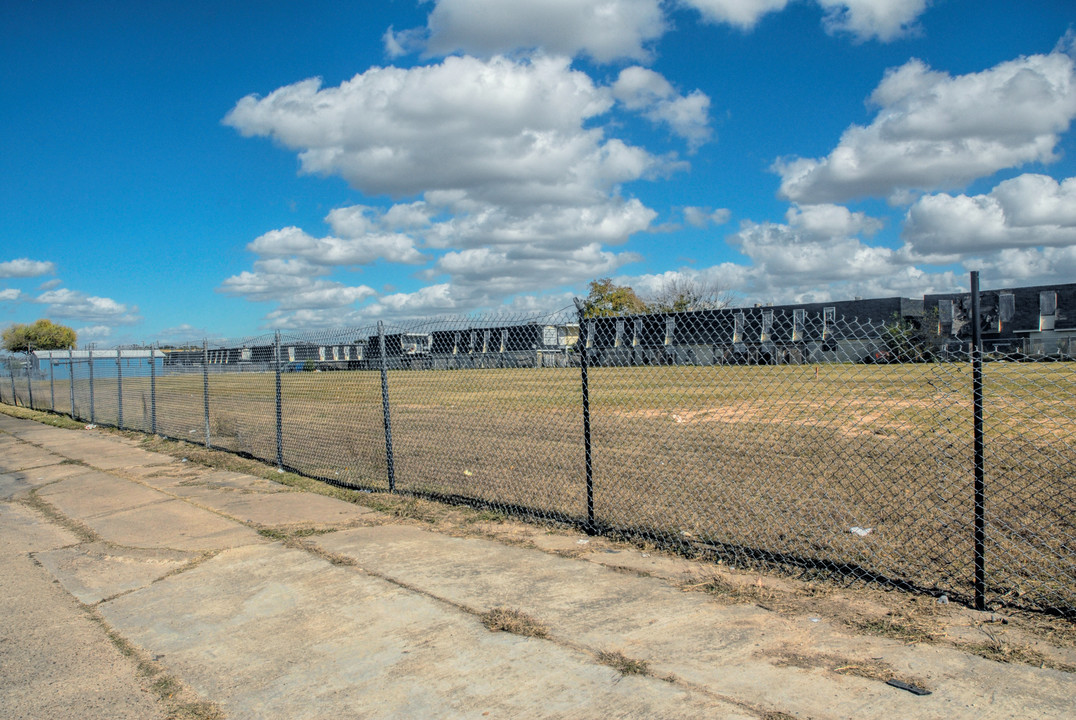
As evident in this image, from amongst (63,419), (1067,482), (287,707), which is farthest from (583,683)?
(63,419)

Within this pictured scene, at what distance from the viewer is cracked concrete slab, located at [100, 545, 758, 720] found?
3.23 m

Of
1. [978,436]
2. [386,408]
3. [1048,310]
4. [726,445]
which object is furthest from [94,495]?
[1048,310]

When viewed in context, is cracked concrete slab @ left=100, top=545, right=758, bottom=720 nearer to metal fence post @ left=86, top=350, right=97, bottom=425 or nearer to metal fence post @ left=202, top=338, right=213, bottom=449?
metal fence post @ left=202, top=338, right=213, bottom=449

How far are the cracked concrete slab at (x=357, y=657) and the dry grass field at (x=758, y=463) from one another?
81.0 inches

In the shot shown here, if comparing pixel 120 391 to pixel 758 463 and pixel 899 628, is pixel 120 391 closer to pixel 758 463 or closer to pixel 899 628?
pixel 758 463

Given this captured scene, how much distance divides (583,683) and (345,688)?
117 centimetres

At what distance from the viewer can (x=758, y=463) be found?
885 cm

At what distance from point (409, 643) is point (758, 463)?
604 centimetres

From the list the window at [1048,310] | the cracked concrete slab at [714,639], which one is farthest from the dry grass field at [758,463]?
the window at [1048,310]

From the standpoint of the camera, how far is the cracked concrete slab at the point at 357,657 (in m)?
3.23

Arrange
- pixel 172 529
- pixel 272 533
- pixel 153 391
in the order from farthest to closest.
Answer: pixel 153 391
pixel 172 529
pixel 272 533

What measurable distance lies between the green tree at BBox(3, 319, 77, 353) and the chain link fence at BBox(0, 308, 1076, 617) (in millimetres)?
85779

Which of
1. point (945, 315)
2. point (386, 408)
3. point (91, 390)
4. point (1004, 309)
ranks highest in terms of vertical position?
point (1004, 309)

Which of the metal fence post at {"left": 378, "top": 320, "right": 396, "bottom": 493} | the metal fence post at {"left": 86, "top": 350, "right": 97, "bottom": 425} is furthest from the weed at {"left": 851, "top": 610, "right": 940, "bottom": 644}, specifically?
the metal fence post at {"left": 86, "top": 350, "right": 97, "bottom": 425}
